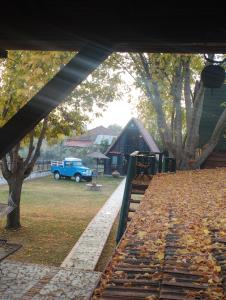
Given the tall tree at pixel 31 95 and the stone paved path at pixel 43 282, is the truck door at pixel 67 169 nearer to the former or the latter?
the tall tree at pixel 31 95

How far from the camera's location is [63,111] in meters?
17.3

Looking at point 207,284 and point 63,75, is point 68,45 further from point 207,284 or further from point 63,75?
point 207,284

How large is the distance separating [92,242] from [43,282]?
463cm

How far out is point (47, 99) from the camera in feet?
10.2

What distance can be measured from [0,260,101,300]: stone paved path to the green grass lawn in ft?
4.87

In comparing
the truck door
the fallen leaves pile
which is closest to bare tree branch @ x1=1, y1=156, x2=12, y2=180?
the fallen leaves pile

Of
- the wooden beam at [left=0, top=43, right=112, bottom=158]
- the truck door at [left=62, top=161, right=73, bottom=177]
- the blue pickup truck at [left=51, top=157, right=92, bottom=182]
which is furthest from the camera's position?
the truck door at [left=62, top=161, right=73, bottom=177]

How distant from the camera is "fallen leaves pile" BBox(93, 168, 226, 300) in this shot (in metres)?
3.77

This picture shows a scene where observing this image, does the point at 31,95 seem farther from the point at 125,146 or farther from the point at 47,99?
the point at 125,146

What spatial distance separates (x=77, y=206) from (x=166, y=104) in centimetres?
814

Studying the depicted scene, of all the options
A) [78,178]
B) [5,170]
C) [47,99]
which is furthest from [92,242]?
[78,178]

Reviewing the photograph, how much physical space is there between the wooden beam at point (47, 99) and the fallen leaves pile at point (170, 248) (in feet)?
5.32

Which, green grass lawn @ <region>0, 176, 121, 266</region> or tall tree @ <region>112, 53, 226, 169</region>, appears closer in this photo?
green grass lawn @ <region>0, 176, 121, 266</region>

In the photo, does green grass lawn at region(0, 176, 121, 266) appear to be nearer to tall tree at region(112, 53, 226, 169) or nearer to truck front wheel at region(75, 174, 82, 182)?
tall tree at region(112, 53, 226, 169)
